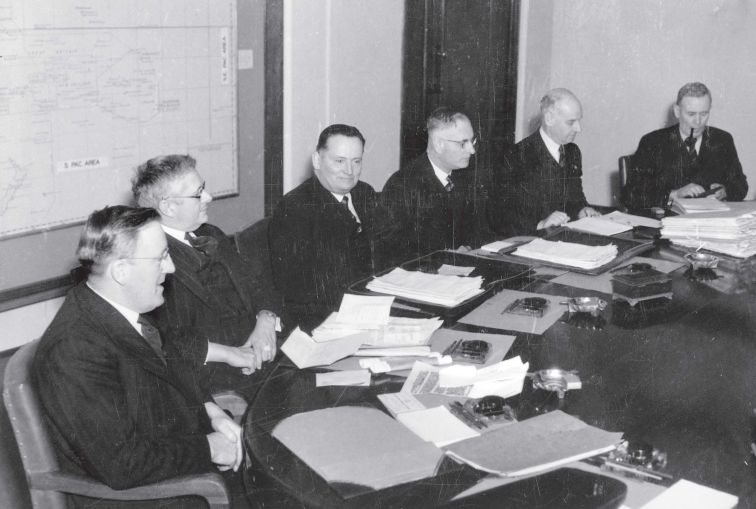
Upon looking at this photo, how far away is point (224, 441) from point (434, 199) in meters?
1.95

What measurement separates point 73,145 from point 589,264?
204cm

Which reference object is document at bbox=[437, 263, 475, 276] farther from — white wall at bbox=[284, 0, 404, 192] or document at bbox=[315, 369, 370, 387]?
white wall at bbox=[284, 0, 404, 192]

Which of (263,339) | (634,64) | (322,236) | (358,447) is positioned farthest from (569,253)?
(634,64)

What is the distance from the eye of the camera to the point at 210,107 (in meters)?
4.06

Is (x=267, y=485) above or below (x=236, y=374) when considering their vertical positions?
above

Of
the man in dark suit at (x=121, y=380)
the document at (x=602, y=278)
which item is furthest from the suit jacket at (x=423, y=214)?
the man in dark suit at (x=121, y=380)

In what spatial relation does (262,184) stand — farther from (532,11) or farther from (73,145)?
(532,11)

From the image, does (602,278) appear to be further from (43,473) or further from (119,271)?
(43,473)

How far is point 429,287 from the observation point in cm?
284

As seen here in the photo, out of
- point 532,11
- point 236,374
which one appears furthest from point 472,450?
point 532,11

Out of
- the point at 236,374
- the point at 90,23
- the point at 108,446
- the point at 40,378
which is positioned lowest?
the point at 236,374

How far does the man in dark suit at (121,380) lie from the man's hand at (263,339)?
0.64m

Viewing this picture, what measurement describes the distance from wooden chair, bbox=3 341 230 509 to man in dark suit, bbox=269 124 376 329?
121cm

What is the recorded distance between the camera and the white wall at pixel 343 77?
459 cm
